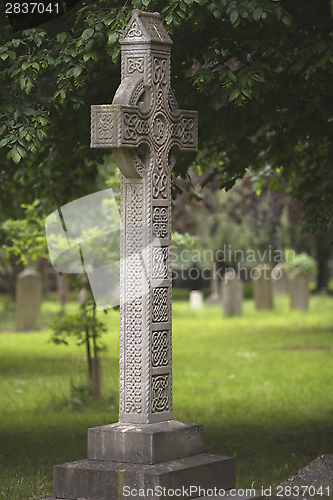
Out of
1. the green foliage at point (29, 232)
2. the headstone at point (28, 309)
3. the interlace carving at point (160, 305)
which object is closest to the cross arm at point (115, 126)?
the interlace carving at point (160, 305)

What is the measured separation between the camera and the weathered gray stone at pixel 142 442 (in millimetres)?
5406

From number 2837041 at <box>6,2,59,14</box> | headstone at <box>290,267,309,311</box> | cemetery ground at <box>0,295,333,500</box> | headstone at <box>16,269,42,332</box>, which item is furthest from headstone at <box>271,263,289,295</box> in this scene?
number 2837041 at <box>6,2,59,14</box>

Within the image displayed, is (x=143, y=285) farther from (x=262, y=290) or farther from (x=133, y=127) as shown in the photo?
(x=262, y=290)

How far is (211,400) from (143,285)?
19.8 feet

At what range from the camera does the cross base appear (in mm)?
5199

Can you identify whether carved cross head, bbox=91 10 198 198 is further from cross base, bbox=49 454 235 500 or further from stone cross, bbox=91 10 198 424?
cross base, bbox=49 454 235 500

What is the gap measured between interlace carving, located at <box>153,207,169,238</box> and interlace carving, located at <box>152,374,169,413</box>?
1.05 meters

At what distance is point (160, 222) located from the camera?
19.1 ft

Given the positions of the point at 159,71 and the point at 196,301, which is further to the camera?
the point at 196,301

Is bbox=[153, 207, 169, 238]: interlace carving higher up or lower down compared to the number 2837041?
lower down

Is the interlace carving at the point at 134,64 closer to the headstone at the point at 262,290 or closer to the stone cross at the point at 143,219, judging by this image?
the stone cross at the point at 143,219

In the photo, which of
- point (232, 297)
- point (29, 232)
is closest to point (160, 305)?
point (29, 232)

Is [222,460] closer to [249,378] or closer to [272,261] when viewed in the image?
[249,378]

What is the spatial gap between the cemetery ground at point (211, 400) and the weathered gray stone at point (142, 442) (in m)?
1.13
